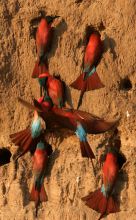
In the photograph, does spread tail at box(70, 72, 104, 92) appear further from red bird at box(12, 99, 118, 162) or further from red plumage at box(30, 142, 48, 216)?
red plumage at box(30, 142, 48, 216)

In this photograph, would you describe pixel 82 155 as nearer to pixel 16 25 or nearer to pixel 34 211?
pixel 34 211

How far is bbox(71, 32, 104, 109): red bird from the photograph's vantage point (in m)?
3.63

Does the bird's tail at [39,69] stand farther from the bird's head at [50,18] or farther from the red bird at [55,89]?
the bird's head at [50,18]

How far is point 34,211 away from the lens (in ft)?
12.3

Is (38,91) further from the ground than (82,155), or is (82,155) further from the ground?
(38,91)

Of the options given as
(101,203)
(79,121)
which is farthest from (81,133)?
(101,203)

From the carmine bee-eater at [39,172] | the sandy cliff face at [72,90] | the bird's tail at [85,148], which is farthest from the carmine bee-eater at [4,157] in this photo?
the bird's tail at [85,148]

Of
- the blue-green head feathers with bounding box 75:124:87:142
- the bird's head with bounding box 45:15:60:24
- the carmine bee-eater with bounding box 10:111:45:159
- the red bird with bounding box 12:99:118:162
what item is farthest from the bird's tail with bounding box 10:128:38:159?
the bird's head with bounding box 45:15:60:24

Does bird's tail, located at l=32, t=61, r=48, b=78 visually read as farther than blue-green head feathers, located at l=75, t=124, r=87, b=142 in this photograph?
Yes

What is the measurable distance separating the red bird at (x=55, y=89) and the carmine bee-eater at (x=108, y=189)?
11.8 inches

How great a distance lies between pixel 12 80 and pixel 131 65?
21.6 inches

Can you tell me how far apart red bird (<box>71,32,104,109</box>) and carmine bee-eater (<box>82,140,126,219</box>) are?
0.27 meters

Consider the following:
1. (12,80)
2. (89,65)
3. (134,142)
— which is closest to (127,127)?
(134,142)

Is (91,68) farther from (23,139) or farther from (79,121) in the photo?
(23,139)
